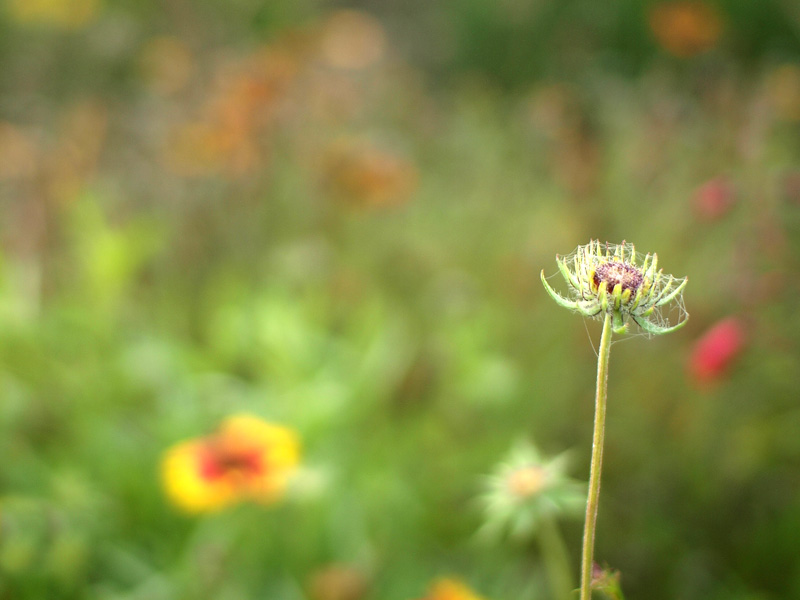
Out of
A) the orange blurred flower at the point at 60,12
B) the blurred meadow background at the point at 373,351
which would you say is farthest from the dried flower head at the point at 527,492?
the orange blurred flower at the point at 60,12

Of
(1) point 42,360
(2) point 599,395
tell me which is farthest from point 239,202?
(2) point 599,395

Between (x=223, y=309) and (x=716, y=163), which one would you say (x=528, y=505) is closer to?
(x=223, y=309)

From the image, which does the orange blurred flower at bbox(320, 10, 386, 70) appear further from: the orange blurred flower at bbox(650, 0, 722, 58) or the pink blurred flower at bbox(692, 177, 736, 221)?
the pink blurred flower at bbox(692, 177, 736, 221)

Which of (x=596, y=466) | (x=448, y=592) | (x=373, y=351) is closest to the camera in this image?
(x=596, y=466)

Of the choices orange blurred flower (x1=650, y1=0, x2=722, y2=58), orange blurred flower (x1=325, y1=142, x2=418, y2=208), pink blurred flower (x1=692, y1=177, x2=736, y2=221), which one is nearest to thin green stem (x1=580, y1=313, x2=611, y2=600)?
pink blurred flower (x1=692, y1=177, x2=736, y2=221)

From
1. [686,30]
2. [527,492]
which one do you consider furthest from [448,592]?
[686,30]

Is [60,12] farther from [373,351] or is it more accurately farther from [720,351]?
[720,351]

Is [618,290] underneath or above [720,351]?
underneath
